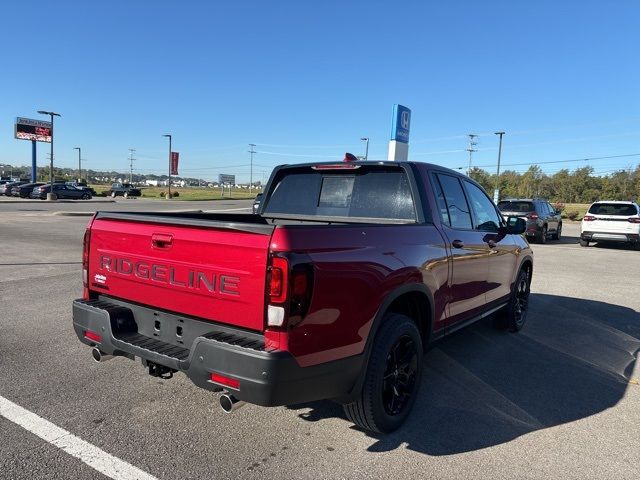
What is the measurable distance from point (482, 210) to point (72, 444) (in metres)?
4.18

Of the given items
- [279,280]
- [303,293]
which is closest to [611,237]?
[303,293]

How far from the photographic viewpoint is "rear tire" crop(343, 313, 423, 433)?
9.94ft

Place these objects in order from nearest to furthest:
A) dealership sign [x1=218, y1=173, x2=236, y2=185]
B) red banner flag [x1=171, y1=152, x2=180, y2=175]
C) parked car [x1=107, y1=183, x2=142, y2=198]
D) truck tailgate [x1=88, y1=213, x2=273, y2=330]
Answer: truck tailgate [x1=88, y1=213, x2=273, y2=330]
parked car [x1=107, y1=183, x2=142, y2=198]
red banner flag [x1=171, y1=152, x2=180, y2=175]
dealership sign [x1=218, y1=173, x2=236, y2=185]

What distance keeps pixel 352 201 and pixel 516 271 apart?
2657 mm

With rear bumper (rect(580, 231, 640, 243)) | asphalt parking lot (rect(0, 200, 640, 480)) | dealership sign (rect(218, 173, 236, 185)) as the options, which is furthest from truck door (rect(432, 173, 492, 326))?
dealership sign (rect(218, 173, 236, 185))

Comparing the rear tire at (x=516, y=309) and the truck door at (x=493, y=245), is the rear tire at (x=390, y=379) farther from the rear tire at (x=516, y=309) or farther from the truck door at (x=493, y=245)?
the rear tire at (x=516, y=309)

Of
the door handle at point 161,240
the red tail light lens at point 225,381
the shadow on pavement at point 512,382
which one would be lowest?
the shadow on pavement at point 512,382

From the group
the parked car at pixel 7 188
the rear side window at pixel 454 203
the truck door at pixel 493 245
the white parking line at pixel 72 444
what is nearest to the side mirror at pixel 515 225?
the truck door at pixel 493 245

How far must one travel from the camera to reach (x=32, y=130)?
5325 cm

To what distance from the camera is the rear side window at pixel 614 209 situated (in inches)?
657

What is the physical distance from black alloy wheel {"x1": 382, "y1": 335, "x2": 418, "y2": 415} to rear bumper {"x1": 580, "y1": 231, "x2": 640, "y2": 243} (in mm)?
16206

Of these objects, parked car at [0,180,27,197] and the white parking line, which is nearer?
the white parking line

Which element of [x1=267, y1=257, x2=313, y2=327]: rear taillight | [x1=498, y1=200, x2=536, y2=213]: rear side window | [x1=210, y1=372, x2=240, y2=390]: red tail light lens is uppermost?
[x1=498, y1=200, x2=536, y2=213]: rear side window

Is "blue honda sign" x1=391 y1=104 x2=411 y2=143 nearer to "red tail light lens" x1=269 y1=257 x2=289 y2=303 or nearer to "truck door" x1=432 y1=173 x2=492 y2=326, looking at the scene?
"truck door" x1=432 y1=173 x2=492 y2=326
